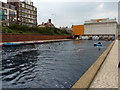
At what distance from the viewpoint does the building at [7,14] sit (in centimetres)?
4911

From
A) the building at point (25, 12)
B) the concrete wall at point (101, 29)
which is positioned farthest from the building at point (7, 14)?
the concrete wall at point (101, 29)

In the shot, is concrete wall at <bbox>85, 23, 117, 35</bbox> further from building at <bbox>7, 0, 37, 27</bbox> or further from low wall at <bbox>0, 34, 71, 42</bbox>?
low wall at <bbox>0, 34, 71, 42</bbox>

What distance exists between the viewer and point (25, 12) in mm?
61500

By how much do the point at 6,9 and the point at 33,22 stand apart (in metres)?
18.3

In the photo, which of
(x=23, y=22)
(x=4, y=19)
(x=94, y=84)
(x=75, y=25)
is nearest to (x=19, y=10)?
(x=23, y=22)

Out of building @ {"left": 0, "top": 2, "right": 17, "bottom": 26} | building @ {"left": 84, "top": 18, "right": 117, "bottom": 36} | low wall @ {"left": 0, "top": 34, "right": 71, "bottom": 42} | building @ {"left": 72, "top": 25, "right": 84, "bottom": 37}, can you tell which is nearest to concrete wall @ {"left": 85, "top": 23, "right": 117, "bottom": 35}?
building @ {"left": 84, "top": 18, "right": 117, "bottom": 36}

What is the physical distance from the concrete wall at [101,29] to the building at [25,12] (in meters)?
49.1

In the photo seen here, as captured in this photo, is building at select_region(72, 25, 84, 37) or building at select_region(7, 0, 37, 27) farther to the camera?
building at select_region(72, 25, 84, 37)

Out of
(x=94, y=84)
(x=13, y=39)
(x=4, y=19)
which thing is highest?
(x=4, y=19)

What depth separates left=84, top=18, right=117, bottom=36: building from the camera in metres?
91.4

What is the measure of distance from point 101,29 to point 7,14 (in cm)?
7071

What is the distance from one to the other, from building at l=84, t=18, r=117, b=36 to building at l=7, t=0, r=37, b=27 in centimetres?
4912

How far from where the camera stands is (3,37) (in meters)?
34.7

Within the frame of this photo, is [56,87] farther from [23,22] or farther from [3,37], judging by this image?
[23,22]
